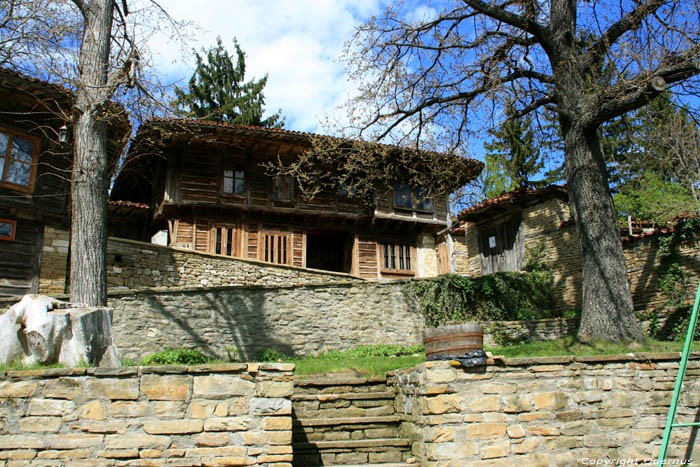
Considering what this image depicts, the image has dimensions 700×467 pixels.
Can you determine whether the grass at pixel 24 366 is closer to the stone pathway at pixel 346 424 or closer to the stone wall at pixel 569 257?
the stone pathway at pixel 346 424

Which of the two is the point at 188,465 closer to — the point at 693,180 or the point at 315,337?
the point at 315,337

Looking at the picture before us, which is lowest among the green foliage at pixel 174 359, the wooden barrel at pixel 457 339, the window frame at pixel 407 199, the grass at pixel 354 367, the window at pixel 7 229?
the grass at pixel 354 367

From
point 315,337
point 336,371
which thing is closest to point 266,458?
point 336,371

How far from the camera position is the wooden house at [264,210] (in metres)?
16.0

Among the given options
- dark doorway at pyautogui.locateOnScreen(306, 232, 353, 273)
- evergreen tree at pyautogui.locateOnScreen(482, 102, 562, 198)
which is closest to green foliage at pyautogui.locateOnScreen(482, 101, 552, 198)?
evergreen tree at pyautogui.locateOnScreen(482, 102, 562, 198)

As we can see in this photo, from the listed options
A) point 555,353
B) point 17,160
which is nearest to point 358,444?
point 555,353

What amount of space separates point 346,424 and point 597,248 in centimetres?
523

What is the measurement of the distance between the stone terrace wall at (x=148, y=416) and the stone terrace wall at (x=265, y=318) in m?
5.66

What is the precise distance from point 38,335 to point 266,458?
8.29ft

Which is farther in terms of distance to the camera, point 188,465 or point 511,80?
point 511,80

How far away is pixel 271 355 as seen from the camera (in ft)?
34.8

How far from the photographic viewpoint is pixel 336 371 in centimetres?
767

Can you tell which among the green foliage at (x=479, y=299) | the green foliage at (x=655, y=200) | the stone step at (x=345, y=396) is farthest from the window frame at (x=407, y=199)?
the stone step at (x=345, y=396)

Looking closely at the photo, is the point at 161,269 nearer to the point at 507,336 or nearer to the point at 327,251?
the point at 327,251
